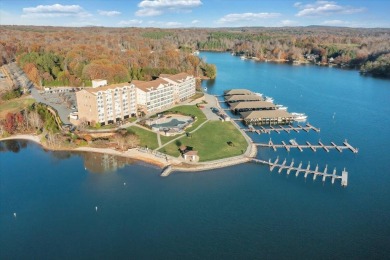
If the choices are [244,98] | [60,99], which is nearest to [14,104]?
[60,99]

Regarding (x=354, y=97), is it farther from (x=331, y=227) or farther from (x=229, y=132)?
(x=331, y=227)

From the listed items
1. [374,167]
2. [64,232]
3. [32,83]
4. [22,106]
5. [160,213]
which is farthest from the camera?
[32,83]

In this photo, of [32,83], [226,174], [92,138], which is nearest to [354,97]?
[226,174]

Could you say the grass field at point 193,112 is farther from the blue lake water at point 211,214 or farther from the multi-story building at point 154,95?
the blue lake water at point 211,214

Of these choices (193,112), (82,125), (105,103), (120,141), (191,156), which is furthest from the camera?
(193,112)

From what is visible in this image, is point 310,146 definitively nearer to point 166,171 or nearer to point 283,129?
point 283,129
